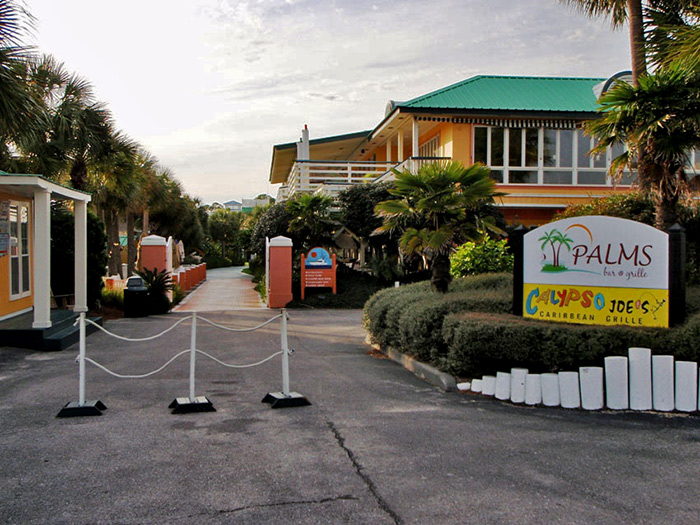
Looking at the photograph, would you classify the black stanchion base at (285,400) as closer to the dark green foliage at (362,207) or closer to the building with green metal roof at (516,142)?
the dark green foliage at (362,207)

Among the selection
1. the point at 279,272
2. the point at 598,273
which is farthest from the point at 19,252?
the point at 598,273

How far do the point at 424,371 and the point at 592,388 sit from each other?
7.63 feet

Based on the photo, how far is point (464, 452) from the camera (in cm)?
526

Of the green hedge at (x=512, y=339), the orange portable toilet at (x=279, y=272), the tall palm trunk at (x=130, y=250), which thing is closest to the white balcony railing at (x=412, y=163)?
the orange portable toilet at (x=279, y=272)

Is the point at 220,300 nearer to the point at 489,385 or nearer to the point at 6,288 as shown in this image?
the point at 6,288

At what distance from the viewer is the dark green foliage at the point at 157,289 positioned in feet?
57.4

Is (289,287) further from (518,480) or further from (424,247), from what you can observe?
(518,480)

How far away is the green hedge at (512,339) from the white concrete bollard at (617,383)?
33 cm

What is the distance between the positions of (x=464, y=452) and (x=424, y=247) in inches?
225

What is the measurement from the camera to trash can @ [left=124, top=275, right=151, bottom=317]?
663 inches

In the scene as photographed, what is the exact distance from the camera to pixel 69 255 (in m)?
15.8

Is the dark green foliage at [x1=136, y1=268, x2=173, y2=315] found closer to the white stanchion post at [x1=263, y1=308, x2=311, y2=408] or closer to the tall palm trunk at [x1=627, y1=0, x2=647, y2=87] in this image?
the white stanchion post at [x1=263, y1=308, x2=311, y2=408]

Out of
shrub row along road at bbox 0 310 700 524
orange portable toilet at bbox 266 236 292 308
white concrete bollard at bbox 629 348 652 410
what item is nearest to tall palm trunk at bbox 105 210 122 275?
orange portable toilet at bbox 266 236 292 308

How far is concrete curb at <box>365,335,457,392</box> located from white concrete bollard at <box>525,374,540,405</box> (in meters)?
0.94
